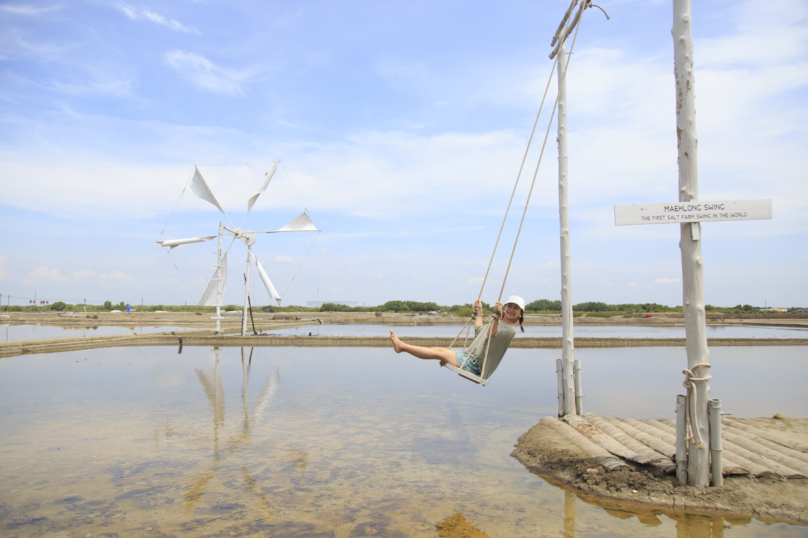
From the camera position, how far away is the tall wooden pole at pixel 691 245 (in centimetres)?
552

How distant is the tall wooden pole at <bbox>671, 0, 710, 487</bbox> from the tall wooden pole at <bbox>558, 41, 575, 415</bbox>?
3.12 metres

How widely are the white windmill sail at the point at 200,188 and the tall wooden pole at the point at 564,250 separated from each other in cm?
2725

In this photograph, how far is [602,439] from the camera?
7.36 m

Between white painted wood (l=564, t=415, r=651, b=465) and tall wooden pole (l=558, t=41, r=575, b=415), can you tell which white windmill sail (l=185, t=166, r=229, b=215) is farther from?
white painted wood (l=564, t=415, r=651, b=465)

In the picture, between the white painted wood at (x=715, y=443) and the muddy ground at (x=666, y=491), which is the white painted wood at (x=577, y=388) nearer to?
the muddy ground at (x=666, y=491)

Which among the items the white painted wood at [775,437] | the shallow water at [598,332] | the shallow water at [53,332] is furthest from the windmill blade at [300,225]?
the white painted wood at [775,437]

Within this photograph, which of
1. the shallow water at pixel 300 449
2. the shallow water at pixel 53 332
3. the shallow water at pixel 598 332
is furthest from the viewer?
the shallow water at pixel 598 332

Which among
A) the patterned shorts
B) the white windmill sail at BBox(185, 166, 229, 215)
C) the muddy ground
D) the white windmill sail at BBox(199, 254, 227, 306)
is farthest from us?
the white windmill sail at BBox(185, 166, 229, 215)

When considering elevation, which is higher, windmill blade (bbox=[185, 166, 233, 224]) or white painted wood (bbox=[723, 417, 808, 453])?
windmill blade (bbox=[185, 166, 233, 224])

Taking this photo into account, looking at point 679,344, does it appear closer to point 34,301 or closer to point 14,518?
point 14,518

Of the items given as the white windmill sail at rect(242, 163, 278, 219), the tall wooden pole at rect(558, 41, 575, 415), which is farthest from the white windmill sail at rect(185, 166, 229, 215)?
Result: the tall wooden pole at rect(558, 41, 575, 415)

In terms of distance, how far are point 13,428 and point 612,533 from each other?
420 inches

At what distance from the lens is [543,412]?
11.1 meters

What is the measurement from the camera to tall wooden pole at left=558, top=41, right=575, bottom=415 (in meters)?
9.16
